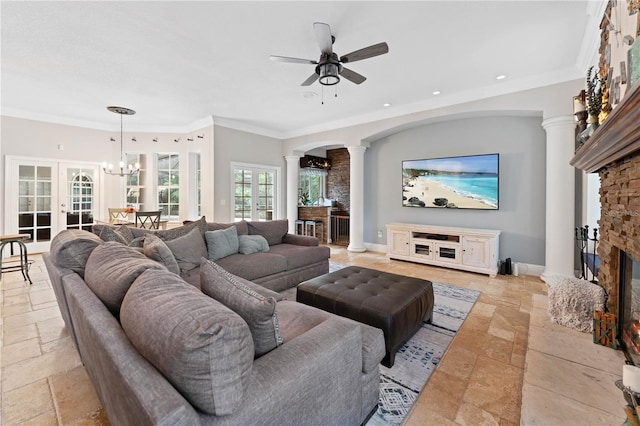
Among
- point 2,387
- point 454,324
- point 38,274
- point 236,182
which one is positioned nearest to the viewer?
point 2,387

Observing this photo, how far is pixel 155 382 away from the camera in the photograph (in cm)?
84

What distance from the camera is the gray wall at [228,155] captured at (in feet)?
19.4

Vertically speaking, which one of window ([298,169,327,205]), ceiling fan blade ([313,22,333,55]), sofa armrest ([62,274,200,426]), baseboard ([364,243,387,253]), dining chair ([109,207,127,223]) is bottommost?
baseboard ([364,243,387,253])

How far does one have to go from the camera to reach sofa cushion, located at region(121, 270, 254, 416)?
81 centimetres

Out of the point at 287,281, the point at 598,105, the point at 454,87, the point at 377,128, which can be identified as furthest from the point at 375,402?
the point at 377,128

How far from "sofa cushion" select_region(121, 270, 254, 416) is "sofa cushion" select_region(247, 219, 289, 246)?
3228 millimetres

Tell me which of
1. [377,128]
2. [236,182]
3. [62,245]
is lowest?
[62,245]

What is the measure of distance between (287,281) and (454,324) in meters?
1.99

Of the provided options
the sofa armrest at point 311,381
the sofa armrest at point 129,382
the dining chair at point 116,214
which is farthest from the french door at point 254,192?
the sofa armrest at point 311,381

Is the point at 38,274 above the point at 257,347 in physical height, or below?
below

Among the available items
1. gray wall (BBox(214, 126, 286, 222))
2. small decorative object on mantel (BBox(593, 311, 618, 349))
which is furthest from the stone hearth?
gray wall (BBox(214, 126, 286, 222))

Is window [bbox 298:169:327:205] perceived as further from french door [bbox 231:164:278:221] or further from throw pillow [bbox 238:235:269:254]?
throw pillow [bbox 238:235:269:254]

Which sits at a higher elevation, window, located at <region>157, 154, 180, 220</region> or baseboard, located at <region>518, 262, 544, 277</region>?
window, located at <region>157, 154, 180, 220</region>

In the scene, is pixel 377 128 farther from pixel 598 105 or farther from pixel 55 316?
pixel 55 316
